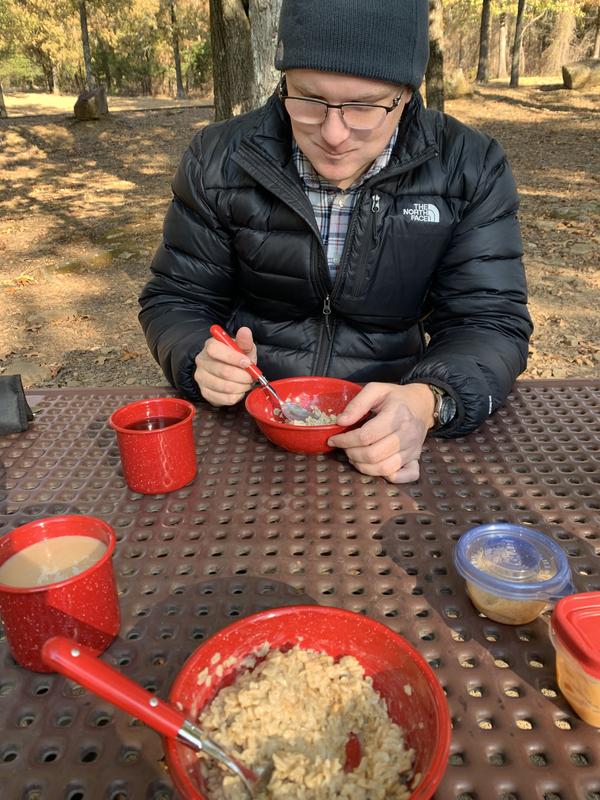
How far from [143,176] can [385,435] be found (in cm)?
1019

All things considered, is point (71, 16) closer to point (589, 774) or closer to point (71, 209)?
point (71, 209)

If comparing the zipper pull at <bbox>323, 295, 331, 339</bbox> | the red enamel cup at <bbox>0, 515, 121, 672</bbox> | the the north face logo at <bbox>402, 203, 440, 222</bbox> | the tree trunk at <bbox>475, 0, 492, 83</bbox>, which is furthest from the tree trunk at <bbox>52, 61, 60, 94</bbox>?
the red enamel cup at <bbox>0, 515, 121, 672</bbox>

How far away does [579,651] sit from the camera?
88 cm

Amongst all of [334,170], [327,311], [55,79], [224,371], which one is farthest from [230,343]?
[55,79]

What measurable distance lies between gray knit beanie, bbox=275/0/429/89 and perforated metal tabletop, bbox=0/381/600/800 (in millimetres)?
914

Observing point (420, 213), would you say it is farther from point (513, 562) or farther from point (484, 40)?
point (484, 40)

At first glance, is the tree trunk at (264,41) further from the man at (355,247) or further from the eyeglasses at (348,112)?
the eyeglasses at (348,112)

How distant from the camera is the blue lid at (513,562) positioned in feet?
3.38

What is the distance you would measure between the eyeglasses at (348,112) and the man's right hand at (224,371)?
1.81 ft

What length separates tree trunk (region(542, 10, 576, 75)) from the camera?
915 inches

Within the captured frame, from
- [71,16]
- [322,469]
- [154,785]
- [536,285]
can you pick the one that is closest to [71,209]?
[536,285]

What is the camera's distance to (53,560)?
1.07 meters

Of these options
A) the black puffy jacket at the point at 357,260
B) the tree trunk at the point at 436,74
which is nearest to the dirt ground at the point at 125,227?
the tree trunk at the point at 436,74

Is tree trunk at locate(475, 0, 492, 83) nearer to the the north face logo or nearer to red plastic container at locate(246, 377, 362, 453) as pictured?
the the north face logo
